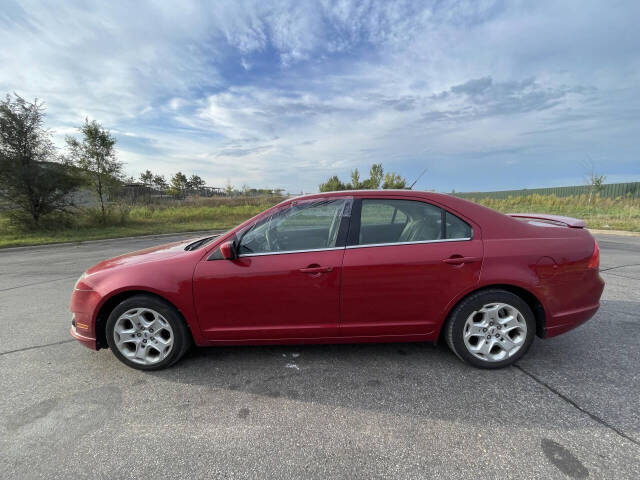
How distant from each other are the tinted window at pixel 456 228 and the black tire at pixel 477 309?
51 cm

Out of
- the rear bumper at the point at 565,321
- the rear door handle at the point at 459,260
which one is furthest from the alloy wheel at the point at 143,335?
the rear bumper at the point at 565,321

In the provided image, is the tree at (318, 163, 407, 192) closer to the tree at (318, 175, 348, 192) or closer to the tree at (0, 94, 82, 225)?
the tree at (318, 175, 348, 192)

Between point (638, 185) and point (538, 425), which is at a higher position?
point (638, 185)

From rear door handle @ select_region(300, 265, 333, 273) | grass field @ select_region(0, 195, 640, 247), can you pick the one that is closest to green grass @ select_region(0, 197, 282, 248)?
grass field @ select_region(0, 195, 640, 247)

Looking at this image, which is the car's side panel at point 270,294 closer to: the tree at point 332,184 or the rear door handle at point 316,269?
the rear door handle at point 316,269

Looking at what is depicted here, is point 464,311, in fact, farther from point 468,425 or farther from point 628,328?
point 628,328

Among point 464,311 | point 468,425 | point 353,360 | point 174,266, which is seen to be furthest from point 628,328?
point 174,266

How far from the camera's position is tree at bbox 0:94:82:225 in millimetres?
12617

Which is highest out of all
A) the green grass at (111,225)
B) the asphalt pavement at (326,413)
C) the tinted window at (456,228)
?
the tinted window at (456,228)

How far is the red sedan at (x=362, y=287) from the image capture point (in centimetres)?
245

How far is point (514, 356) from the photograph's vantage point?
2555mm

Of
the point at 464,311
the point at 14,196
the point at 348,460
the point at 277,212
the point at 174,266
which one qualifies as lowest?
the point at 348,460

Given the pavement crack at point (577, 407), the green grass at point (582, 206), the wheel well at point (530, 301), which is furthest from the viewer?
the green grass at point (582, 206)

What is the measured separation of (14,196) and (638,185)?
173 ft
